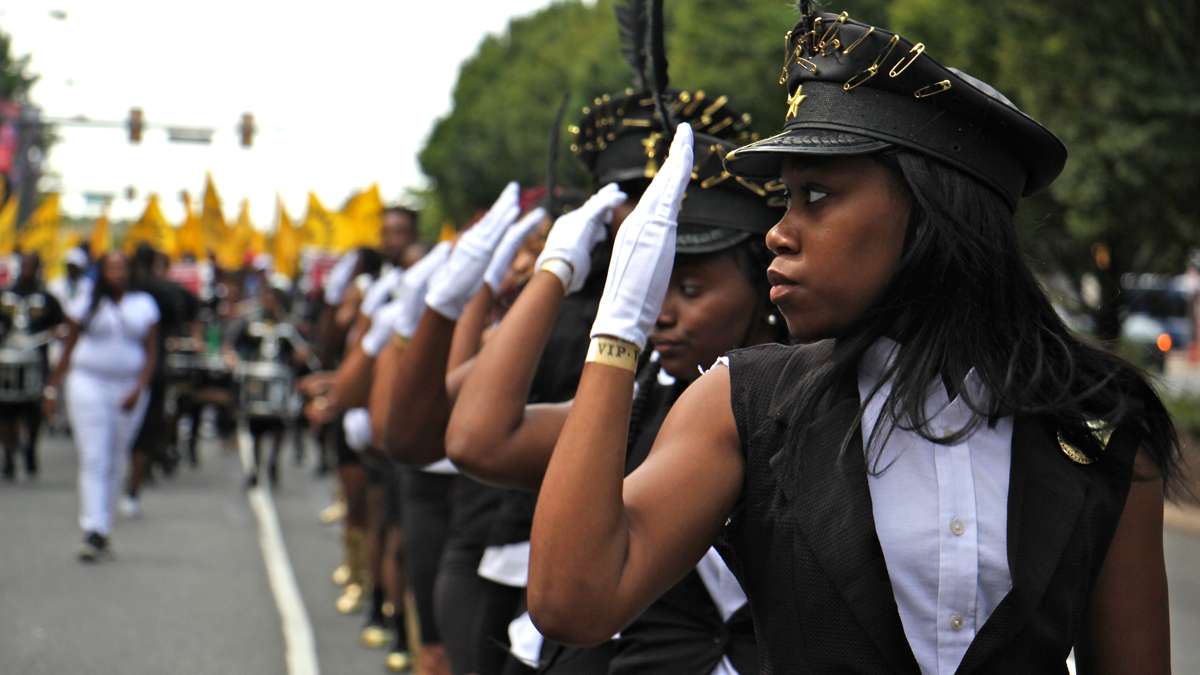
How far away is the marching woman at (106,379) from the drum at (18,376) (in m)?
3.32

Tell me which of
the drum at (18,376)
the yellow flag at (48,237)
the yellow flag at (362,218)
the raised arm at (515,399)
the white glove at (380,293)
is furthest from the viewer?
the yellow flag at (48,237)

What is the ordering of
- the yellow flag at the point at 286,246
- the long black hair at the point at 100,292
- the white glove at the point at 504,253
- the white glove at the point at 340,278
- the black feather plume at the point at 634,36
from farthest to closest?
1. the yellow flag at the point at 286,246
2. the long black hair at the point at 100,292
3. the white glove at the point at 340,278
4. the white glove at the point at 504,253
5. the black feather plume at the point at 634,36

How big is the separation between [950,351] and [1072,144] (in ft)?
56.1

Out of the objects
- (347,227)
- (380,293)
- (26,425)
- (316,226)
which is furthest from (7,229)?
(380,293)

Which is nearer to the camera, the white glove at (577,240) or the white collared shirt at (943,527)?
the white collared shirt at (943,527)

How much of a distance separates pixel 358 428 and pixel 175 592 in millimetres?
2229

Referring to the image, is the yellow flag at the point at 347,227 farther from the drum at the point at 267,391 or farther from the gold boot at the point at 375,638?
the gold boot at the point at 375,638

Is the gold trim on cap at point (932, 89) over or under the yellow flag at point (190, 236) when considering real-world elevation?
over

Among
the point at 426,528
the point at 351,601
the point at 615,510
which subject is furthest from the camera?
the point at 351,601

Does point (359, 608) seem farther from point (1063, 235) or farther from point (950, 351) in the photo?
point (1063, 235)

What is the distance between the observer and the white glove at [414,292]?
4820 millimetres

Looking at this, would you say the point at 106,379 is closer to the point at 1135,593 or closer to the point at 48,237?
the point at 1135,593

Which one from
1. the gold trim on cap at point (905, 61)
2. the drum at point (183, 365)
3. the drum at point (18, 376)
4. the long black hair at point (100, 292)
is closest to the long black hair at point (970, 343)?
the gold trim on cap at point (905, 61)

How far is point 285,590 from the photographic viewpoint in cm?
1118
